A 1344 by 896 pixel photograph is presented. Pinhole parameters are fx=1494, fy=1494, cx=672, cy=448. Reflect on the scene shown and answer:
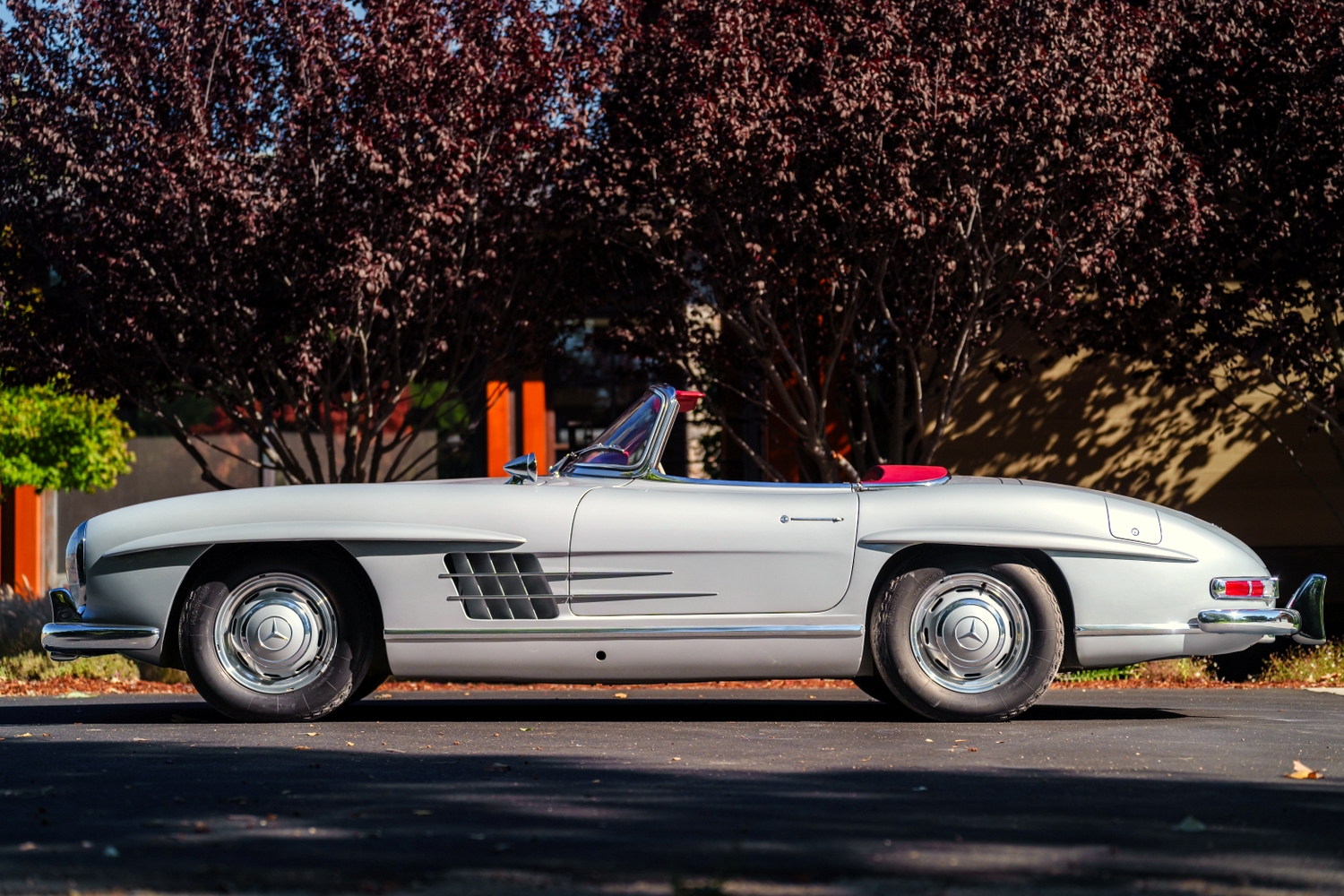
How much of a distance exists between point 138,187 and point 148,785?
579cm

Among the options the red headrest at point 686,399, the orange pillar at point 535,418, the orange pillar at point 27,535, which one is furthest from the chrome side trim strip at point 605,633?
the orange pillar at point 27,535

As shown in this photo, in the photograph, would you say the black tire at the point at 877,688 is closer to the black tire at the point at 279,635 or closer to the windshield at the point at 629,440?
the windshield at the point at 629,440

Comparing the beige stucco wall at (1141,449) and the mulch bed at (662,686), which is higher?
the beige stucco wall at (1141,449)

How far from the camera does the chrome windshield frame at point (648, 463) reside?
21.0ft

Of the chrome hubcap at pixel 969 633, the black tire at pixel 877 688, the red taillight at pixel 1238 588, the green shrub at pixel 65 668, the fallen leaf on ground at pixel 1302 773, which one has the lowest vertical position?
the green shrub at pixel 65 668

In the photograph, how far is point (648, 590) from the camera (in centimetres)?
609

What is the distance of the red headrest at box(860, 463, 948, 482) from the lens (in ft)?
21.1

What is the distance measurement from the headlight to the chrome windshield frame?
6.57 feet

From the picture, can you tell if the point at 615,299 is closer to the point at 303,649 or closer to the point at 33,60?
the point at 33,60

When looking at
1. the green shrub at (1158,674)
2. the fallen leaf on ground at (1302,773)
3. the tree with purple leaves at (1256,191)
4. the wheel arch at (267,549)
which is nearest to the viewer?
the fallen leaf on ground at (1302,773)

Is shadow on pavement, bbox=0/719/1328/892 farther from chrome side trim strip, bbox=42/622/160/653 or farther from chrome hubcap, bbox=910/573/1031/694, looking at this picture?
chrome hubcap, bbox=910/573/1031/694

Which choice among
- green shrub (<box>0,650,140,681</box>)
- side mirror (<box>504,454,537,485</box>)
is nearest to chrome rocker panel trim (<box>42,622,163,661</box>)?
side mirror (<box>504,454,537,485</box>)

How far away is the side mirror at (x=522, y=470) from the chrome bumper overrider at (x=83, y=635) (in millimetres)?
1581

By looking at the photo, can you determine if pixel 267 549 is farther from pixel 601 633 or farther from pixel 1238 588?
pixel 1238 588
